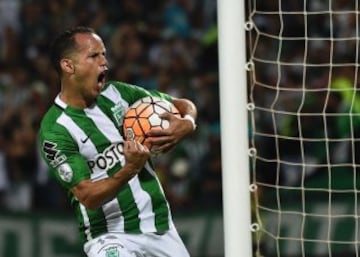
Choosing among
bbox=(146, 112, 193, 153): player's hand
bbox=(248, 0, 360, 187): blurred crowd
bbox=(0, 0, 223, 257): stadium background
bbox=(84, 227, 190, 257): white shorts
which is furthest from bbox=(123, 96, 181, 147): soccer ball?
bbox=(0, 0, 223, 257): stadium background

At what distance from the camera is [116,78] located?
31.6ft

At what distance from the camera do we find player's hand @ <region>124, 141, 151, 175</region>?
488 centimetres

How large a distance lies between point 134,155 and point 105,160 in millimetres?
417

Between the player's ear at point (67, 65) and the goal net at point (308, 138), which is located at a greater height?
the player's ear at point (67, 65)

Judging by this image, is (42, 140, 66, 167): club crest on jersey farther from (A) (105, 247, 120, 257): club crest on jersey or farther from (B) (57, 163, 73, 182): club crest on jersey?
(A) (105, 247, 120, 257): club crest on jersey

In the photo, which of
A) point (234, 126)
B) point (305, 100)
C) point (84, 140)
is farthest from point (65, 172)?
point (305, 100)

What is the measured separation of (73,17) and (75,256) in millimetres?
2517

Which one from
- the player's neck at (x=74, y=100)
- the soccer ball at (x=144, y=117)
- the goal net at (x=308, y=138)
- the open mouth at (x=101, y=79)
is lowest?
the goal net at (x=308, y=138)

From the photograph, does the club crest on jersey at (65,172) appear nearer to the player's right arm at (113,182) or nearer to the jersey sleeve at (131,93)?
the player's right arm at (113,182)

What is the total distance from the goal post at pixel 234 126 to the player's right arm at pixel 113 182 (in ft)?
1.94

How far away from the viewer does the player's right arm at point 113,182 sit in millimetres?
4891

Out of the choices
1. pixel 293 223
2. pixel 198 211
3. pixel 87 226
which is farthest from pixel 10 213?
pixel 87 226

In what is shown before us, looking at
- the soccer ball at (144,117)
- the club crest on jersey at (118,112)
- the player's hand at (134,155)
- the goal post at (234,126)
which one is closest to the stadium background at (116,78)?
the goal post at (234,126)

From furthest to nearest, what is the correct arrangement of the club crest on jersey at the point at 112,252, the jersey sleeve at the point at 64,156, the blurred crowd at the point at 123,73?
the blurred crowd at the point at 123,73 < the club crest on jersey at the point at 112,252 < the jersey sleeve at the point at 64,156
